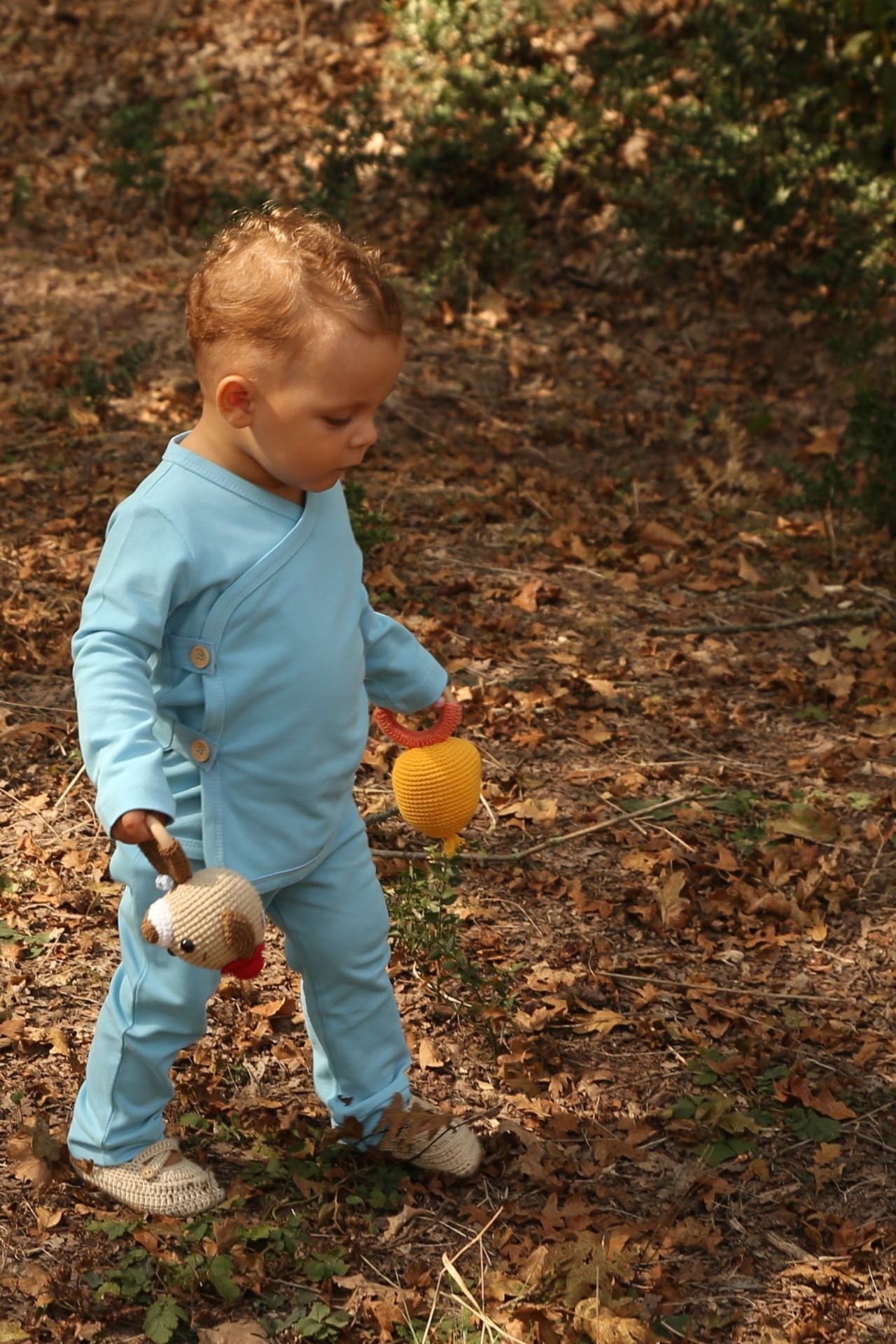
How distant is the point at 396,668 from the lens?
9.51ft

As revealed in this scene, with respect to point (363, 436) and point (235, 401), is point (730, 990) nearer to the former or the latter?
point (363, 436)

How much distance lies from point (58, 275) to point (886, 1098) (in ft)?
20.6

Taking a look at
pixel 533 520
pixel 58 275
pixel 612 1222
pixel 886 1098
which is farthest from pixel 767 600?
pixel 58 275

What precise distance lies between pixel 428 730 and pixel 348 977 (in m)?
0.57

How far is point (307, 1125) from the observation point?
10.3ft

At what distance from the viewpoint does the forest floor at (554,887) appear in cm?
280

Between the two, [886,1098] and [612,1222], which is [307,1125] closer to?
[612,1222]

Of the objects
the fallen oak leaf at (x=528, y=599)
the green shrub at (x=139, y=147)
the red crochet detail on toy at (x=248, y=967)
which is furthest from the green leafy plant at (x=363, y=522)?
the green shrub at (x=139, y=147)

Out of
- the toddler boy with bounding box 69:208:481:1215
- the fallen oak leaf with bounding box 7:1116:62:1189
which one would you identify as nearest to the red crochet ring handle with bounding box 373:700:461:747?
the toddler boy with bounding box 69:208:481:1215

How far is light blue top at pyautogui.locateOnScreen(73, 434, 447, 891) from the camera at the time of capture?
93.8 inches

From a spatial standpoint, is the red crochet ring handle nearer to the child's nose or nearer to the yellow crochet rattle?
the yellow crochet rattle

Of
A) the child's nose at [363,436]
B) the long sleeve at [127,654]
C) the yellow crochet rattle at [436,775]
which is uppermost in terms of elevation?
the child's nose at [363,436]

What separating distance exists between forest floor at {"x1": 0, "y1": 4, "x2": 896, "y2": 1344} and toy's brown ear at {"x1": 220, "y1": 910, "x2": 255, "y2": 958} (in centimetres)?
76

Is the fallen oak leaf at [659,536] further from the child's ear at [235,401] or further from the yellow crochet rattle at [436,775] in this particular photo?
the child's ear at [235,401]
